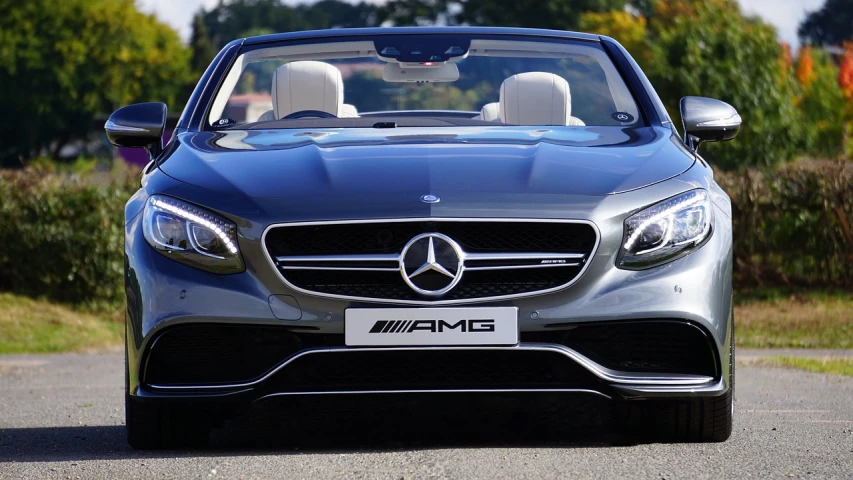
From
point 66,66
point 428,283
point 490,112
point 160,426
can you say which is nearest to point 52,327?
point 490,112

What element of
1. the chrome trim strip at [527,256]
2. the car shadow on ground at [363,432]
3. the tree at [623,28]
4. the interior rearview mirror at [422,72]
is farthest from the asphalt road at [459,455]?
the tree at [623,28]

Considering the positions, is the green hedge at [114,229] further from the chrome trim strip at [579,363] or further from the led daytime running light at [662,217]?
the chrome trim strip at [579,363]

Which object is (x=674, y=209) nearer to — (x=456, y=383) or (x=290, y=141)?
(x=456, y=383)

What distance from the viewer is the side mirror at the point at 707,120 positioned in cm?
574

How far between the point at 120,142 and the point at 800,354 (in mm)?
7530

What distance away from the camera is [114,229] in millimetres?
15648

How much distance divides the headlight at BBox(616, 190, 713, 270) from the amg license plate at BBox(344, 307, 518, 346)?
41 centimetres

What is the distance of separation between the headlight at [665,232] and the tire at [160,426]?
1542 mm

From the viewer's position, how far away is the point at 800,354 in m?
12.0

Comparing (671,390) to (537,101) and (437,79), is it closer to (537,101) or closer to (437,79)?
(537,101)

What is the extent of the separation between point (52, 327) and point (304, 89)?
9054 millimetres

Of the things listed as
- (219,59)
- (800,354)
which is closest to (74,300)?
(800,354)

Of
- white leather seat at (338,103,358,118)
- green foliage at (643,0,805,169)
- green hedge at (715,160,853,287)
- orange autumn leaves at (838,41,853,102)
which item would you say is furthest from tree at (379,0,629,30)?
white leather seat at (338,103,358,118)

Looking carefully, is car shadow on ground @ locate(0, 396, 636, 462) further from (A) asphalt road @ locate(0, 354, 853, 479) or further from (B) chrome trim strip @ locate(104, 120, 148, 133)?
(B) chrome trim strip @ locate(104, 120, 148, 133)
